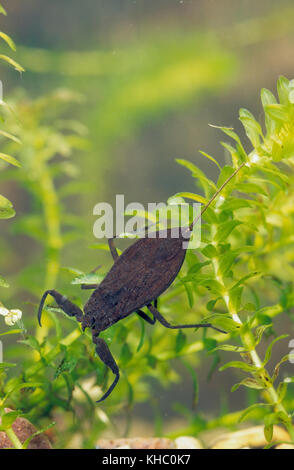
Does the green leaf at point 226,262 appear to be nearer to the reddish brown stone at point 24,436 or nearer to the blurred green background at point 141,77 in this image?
the reddish brown stone at point 24,436

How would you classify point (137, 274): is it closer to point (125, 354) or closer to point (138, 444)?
point (125, 354)

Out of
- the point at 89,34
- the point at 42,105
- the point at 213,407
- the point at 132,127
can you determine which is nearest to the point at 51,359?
the point at 42,105

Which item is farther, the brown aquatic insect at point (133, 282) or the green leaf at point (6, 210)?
the brown aquatic insect at point (133, 282)

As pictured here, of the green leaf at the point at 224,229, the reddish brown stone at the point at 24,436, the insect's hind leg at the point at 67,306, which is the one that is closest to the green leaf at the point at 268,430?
the green leaf at the point at 224,229

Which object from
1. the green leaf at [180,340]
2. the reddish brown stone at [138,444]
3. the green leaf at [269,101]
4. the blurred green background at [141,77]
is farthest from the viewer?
the blurred green background at [141,77]

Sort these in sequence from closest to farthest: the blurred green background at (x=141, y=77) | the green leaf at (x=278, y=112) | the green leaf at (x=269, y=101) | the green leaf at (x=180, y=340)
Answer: the green leaf at (x=278, y=112)
the green leaf at (x=269, y=101)
the green leaf at (x=180, y=340)
the blurred green background at (x=141, y=77)

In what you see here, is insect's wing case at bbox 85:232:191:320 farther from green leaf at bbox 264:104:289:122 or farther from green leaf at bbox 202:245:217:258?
green leaf at bbox 264:104:289:122

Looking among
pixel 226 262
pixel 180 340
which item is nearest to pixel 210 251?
pixel 226 262
